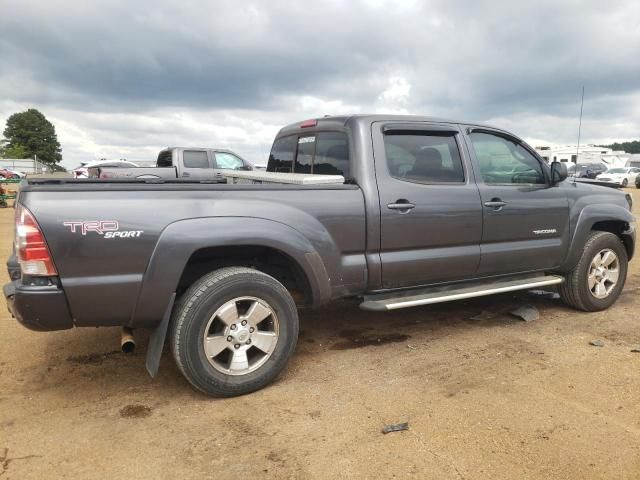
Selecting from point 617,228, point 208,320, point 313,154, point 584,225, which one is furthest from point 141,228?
point 617,228

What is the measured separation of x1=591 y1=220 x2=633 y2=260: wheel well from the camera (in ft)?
16.7

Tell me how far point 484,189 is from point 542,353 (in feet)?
4.54

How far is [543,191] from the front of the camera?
4602mm

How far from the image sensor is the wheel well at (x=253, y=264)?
3.34 metres

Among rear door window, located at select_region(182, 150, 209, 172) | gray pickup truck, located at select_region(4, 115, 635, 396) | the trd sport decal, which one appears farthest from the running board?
rear door window, located at select_region(182, 150, 209, 172)

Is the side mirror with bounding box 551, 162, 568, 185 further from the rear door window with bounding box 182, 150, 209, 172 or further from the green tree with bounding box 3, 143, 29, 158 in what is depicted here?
the green tree with bounding box 3, 143, 29, 158

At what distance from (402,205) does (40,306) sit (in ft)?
7.97

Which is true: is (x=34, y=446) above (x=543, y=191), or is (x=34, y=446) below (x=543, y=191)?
below

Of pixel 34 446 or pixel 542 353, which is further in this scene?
pixel 542 353

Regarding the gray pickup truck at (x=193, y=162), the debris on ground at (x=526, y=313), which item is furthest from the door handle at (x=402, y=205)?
the gray pickup truck at (x=193, y=162)

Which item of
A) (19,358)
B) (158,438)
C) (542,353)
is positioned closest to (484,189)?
(542,353)

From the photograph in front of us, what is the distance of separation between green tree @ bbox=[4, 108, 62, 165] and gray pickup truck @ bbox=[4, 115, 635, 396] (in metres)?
101

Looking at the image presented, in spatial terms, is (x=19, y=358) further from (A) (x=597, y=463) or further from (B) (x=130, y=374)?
(A) (x=597, y=463)

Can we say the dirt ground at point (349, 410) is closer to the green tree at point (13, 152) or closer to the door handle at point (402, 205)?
the door handle at point (402, 205)
